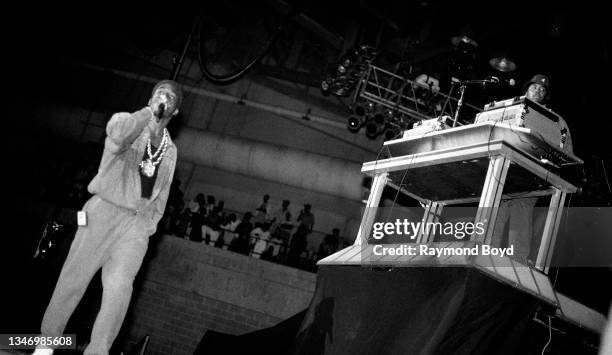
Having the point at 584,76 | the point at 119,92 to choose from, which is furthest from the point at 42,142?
the point at 584,76

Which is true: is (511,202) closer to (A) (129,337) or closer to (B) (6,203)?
(A) (129,337)

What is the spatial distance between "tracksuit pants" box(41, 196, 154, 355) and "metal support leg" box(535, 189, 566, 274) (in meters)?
2.93

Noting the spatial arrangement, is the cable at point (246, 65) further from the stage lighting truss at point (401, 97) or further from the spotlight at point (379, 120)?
the spotlight at point (379, 120)

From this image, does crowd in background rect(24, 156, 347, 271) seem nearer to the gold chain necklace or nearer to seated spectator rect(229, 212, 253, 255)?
seated spectator rect(229, 212, 253, 255)

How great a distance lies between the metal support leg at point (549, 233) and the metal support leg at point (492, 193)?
58 centimetres

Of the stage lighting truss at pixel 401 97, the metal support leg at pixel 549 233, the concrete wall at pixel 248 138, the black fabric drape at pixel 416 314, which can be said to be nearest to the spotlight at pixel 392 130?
the stage lighting truss at pixel 401 97

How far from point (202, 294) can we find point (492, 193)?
21.7ft

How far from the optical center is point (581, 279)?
696cm

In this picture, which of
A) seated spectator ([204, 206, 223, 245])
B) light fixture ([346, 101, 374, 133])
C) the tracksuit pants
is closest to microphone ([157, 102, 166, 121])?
the tracksuit pants

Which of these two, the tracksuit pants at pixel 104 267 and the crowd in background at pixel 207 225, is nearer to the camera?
the tracksuit pants at pixel 104 267

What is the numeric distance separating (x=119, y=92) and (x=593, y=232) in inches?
565

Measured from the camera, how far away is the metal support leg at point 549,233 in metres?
4.06

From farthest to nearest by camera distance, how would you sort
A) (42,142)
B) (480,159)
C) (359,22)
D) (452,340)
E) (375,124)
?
(42,142) → (359,22) → (375,124) → (480,159) → (452,340)

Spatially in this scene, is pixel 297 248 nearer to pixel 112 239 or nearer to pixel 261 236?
pixel 261 236
